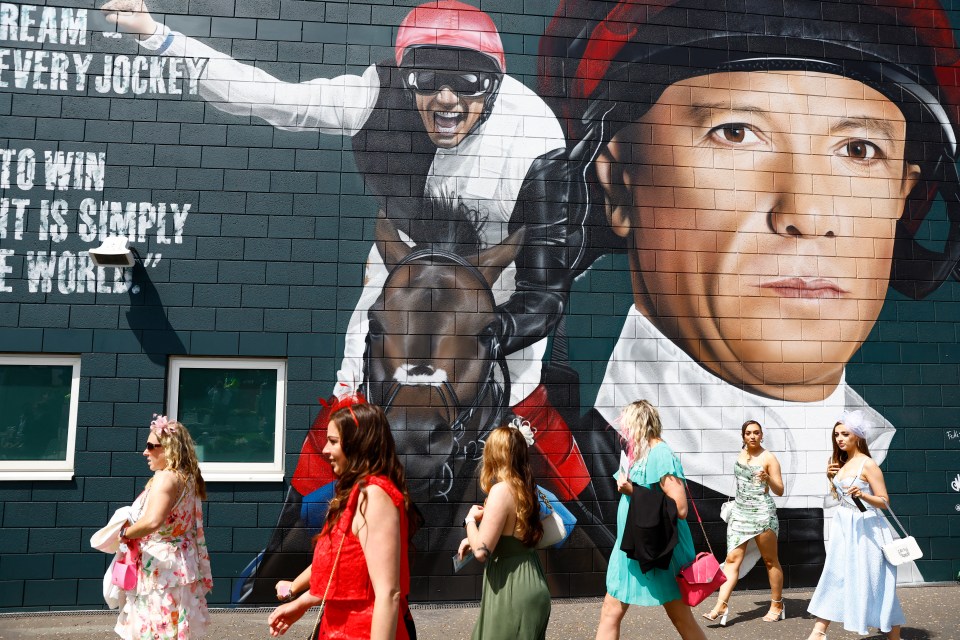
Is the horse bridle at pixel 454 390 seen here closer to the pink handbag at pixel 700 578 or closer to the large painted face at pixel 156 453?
the large painted face at pixel 156 453

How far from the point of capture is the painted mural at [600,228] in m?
7.50

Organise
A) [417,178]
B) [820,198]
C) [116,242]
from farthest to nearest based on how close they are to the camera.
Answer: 1. [820,198]
2. [417,178]
3. [116,242]

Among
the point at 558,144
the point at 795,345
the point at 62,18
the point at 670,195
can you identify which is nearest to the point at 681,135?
the point at 670,195

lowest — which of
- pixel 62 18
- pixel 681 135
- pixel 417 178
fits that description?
pixel 417 178

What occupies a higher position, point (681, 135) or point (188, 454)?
point (681, 135)

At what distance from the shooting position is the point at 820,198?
8.27 m

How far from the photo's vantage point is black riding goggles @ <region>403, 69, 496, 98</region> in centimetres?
787

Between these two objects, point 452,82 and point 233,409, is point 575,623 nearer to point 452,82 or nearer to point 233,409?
point 233,409

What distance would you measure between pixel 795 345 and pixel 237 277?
17.5 feet

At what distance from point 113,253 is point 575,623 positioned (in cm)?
499

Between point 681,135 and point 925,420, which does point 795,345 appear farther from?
point 681,135

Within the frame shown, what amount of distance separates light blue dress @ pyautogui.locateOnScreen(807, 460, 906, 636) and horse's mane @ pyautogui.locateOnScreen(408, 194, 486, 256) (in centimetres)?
377

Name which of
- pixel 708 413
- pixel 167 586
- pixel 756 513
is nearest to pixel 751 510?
pixel 756 513

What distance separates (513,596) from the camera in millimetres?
4227
